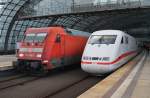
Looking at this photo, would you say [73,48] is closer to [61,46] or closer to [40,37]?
[61,46]

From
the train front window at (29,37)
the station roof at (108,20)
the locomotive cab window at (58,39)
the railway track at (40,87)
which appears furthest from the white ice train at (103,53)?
the station roof at (108,20)

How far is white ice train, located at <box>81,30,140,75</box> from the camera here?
17406 millimetres

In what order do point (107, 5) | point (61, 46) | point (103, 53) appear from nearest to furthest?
point (103, 53), point (61, 46), point (107, 5)

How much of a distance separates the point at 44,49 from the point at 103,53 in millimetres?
3877

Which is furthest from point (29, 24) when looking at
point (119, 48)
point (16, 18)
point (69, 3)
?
point (119, 48)

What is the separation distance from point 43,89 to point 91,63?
4022 millimetres

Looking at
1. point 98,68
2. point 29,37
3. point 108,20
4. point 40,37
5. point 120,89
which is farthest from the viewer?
point 108,20

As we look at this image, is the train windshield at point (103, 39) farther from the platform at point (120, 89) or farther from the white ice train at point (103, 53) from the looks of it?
the platform at point (120, 89)

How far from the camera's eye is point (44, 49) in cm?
1905

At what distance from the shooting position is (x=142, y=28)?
8575cm

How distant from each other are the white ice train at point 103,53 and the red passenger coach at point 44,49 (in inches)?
87.0

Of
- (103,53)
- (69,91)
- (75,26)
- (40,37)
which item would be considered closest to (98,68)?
(103,53)

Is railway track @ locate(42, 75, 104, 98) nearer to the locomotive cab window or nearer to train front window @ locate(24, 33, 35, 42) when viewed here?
the locomotive cab window

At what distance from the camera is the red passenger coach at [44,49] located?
19.0m
